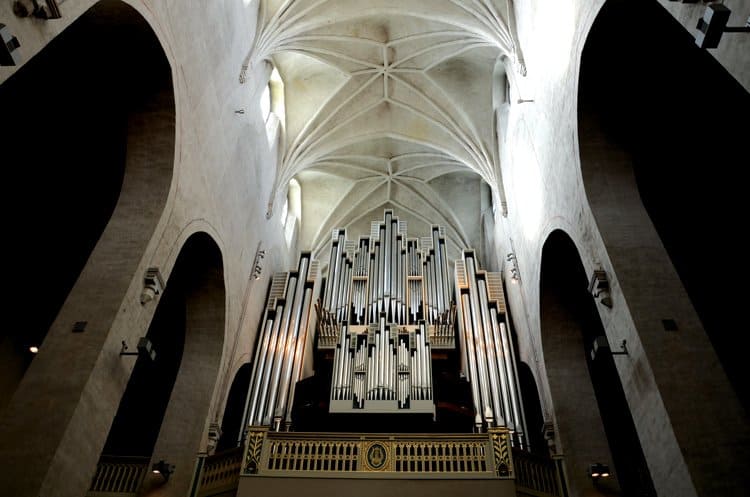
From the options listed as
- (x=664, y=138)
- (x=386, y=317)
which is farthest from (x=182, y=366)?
(x=664, y=138)

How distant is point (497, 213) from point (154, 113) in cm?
1098

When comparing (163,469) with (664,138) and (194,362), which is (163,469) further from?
(664,138)

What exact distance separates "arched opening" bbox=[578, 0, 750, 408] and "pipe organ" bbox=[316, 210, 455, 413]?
6209mm

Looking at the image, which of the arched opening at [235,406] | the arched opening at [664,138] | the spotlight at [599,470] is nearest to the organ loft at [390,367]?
the spotlight at [599,470]

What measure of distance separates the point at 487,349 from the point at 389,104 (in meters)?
9.45

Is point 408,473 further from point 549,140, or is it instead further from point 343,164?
point 343,164

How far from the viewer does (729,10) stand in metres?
4.76

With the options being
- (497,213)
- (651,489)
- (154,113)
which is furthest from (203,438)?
(497,213)

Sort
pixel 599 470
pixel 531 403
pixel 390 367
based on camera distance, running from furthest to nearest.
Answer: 1. pixel 531 403
2. pixel 390 367
3. pixel 599 470

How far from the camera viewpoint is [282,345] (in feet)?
49.2

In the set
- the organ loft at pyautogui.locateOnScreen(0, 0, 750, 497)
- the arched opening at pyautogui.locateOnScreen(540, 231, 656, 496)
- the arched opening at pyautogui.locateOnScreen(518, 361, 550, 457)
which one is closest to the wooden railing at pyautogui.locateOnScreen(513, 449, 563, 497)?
the organ loft at pyautogui.locateOnScreen(0, 0, 750, 497)

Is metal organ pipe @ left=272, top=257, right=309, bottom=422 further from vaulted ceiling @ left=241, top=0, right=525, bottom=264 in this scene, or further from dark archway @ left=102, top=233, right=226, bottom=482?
vaulted ceiling @ left=241, top=0, right=525, bottom=264

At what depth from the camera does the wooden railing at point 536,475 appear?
10.6 meters

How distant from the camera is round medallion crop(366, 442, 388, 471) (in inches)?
428
